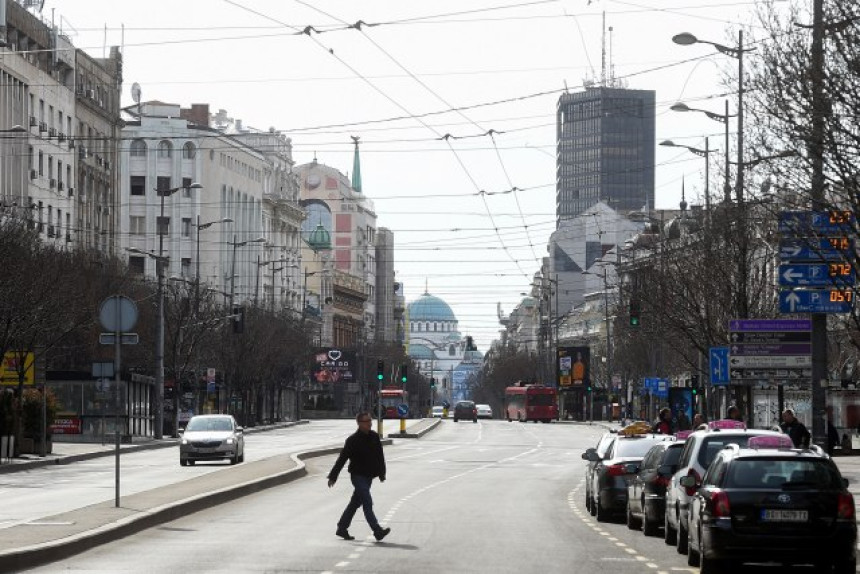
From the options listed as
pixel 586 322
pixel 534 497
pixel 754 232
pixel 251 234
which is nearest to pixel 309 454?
pixel 754 232

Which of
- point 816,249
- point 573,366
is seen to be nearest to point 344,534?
point 816,249

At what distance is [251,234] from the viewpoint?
167000 millimetres

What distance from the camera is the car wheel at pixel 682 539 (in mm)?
24062

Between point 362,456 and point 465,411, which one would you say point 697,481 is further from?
point 465,411

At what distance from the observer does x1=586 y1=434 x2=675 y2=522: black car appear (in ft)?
103

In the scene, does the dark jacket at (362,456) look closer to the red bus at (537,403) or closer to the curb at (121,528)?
the curb at (121,528)

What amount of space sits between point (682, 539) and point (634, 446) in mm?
8221

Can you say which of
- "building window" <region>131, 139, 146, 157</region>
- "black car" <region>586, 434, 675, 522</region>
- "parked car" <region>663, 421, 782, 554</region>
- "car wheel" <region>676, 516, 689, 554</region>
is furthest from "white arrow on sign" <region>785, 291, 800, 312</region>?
"building window" <region>131, 139, 146, 157</region>

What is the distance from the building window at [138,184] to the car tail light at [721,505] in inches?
5393

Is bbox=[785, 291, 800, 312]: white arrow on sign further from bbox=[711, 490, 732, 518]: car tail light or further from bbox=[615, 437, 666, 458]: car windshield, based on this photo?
bbox=[711, 490, 732, 518]: car tail light

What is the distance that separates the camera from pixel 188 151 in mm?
156250

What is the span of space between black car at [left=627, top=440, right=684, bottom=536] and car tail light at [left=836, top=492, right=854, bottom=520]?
253 inches

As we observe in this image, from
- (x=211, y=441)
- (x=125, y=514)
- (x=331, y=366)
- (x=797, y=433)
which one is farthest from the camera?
(x=331, y=366)

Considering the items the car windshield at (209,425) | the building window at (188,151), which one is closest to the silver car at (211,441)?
the car windshield at (209,425)
